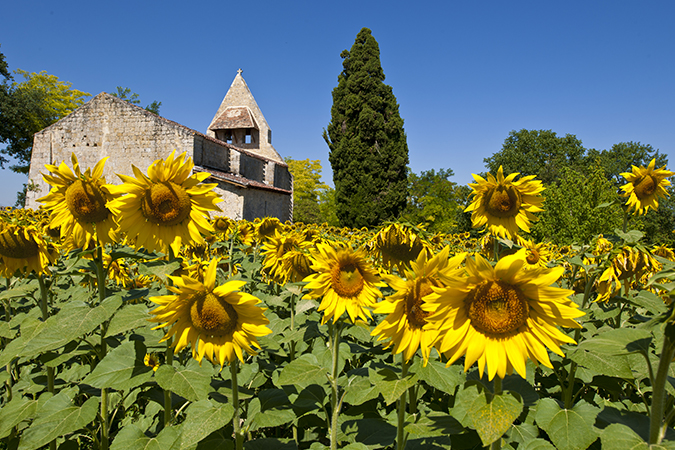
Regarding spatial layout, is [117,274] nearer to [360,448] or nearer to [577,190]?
[360,448]

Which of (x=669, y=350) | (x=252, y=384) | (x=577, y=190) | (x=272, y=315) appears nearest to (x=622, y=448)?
(x=669, y=350)

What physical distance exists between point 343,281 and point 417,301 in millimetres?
642

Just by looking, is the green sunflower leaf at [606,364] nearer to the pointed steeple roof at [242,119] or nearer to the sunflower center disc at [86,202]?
the sunflower center disc at [86,202]

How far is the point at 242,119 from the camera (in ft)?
116

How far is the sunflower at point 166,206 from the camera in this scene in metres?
2.02

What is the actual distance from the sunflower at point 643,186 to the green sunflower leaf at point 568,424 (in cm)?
264

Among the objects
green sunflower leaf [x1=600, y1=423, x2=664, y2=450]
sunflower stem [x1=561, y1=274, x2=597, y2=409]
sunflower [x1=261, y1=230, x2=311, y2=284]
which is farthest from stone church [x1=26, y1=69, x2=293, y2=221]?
green sunflower leaf [x1=600, y1=423, x2=664, y2=450]

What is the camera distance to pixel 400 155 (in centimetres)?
2467

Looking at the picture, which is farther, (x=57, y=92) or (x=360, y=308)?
(x=57, y=92)

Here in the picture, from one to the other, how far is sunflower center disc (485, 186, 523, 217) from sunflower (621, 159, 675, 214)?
1314mm

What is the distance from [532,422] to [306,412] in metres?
1.27

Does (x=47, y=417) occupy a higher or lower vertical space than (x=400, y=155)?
lower

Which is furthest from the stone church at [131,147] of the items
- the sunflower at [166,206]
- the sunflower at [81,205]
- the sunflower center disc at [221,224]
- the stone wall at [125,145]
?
the sunflower at [166,206]

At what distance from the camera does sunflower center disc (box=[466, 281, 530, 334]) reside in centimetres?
132
